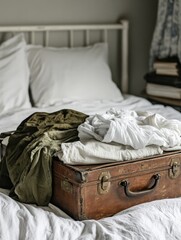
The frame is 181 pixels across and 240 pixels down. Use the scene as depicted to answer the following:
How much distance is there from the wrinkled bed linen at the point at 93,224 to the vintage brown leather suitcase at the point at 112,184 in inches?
2.5

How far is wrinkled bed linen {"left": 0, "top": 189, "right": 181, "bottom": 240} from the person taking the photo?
127 cm

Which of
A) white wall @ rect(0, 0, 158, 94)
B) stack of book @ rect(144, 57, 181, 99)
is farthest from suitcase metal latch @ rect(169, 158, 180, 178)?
white wall @ rect(0, 0, 158, 94)

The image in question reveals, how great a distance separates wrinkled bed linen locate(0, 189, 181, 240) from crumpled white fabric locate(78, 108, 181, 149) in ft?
0.73

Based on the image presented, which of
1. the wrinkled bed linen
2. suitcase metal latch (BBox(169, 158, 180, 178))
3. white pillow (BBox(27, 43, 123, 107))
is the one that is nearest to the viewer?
the wrinkled bed linen

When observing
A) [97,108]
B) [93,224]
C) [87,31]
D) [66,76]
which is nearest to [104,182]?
[93,224]

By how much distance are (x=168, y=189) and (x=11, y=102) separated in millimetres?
1328

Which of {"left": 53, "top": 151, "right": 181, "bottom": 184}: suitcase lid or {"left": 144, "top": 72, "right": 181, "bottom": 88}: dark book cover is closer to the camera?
{"left": 53, "top": 151, "right": 181, "bottom": 184}: suitcase lid

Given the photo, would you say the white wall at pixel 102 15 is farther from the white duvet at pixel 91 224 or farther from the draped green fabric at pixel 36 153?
the white duvet at pixel 91 224

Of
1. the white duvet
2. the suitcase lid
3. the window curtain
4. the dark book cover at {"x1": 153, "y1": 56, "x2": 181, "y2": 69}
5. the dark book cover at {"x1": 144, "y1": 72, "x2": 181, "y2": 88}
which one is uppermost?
the window curtain

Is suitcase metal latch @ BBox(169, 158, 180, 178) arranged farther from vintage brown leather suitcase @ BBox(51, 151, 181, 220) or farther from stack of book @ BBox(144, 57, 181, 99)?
stack of book @ BBox(144, 57, 181, 99)

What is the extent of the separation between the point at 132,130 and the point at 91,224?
0.36 metres

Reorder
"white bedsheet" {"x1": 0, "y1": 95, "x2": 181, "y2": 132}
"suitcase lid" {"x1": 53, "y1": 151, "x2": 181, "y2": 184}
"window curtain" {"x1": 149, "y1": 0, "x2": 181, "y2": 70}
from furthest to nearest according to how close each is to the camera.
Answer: "window curtain" {"x1": 149, "y1": 0, "x2": 181, "y2": 70} < "white bedsheet" {"x1": 0, "y1": 95, "x2": 181, "y2": 132} < "suitcase lid" {"x1": 53, "y1": 151, "x2": 181, "y2": 184}

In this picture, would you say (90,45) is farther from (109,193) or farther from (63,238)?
(63,238)

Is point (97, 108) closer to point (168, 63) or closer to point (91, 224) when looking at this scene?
point (168, 63)
